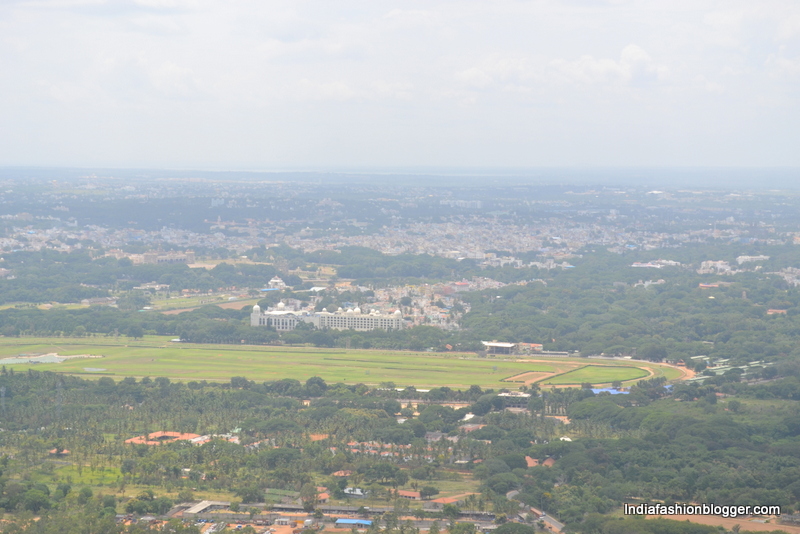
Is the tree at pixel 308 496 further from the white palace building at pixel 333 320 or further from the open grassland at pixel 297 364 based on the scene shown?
the white palace building at pixel 333 320

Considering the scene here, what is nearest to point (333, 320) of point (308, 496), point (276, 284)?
point (276, 284)

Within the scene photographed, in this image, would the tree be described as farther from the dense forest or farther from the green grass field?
the green grass field

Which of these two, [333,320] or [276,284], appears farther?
→ [276,284]

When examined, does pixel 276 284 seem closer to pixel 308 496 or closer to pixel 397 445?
pixel 397 445

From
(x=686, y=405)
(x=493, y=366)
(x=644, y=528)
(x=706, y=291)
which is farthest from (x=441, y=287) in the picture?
(x=644, y=528)

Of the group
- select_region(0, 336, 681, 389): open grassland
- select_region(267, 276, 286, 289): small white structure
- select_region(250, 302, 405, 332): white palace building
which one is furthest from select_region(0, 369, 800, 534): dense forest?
select_region(267, 276, 286, 289): small white structure

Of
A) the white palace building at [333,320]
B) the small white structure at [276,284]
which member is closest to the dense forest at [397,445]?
the white palace building at [333,320]
